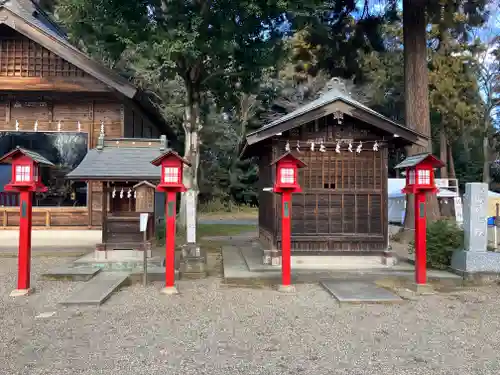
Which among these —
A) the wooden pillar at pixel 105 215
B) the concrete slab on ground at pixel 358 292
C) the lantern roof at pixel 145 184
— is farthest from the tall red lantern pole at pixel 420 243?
the wooden pillar at pixel 105 215

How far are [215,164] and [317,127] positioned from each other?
22.8m

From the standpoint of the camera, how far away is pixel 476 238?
364 inches

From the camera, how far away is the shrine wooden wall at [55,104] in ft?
45.7

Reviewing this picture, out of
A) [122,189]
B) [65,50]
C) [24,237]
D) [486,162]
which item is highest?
[65,50]

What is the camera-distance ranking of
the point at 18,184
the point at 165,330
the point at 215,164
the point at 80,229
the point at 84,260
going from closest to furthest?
the point at 165,330 < the point at 18,184 < the point at 84,260 < the point at 80,229 < the point at 215,164

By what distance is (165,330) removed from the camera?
594 centimetres

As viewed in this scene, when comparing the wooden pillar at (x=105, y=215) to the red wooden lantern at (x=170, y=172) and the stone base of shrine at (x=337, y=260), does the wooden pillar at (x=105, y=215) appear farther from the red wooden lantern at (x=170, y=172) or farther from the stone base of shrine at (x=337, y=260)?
the stone base of shrine at (x=337, y=260)

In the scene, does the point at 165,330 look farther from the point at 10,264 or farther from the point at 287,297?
the point at 10,264

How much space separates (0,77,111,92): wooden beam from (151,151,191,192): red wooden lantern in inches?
263

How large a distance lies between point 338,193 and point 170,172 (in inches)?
161

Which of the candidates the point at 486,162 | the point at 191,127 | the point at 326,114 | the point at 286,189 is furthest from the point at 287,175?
the point at 486,162

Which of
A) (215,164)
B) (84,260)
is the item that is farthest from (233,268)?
(215,164)

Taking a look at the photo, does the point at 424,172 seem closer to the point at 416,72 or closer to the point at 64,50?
the point at 416,72

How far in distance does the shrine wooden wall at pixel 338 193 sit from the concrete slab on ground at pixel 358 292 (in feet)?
5.01
